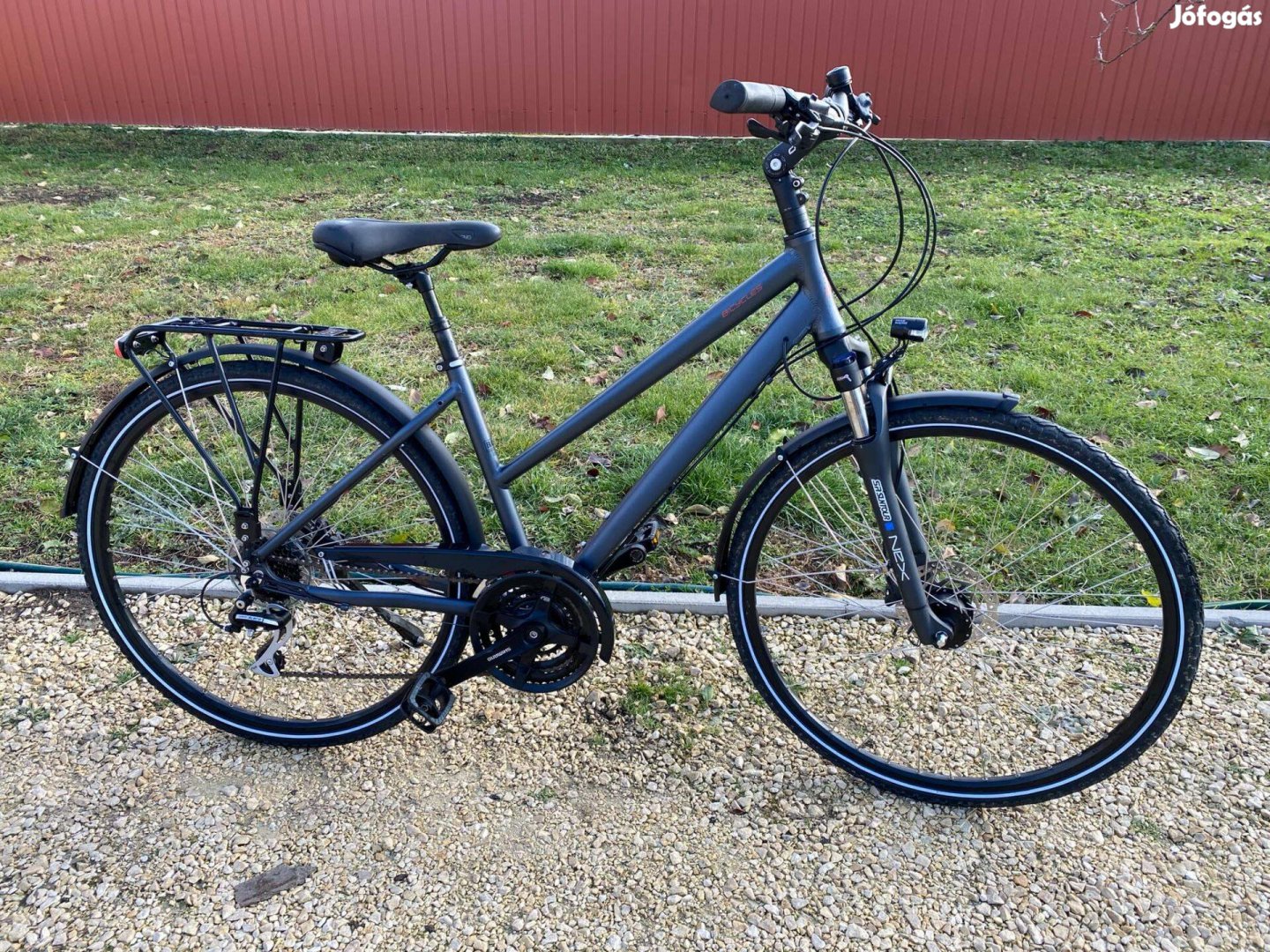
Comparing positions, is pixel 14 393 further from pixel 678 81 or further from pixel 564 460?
pixel 678 81

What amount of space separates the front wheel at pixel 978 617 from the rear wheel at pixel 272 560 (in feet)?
3.39

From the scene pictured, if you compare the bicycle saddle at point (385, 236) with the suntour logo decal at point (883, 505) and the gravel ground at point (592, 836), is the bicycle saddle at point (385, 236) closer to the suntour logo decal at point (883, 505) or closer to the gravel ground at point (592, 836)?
Answer: the suntour logo decal at point (883, 505)

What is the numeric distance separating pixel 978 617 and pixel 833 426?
0.69 metres

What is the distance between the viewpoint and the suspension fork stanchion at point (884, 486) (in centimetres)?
200

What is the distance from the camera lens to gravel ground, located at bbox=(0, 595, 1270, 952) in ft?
6.47

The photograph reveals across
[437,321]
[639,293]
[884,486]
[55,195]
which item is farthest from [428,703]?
[55,195]

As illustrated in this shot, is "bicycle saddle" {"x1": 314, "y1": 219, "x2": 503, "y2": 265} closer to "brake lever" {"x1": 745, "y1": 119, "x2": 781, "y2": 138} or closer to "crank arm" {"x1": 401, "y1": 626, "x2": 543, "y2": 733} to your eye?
"brake lever" {"x1": 745, "y1": 119, "x2": 781, "y2": 138}

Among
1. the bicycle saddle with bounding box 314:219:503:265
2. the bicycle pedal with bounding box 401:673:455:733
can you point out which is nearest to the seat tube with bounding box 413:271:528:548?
the bicycle saddle with bounding box 314:219:503:265

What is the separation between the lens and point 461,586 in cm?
231

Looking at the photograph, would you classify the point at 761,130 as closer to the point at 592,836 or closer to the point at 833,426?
the point at 833,426

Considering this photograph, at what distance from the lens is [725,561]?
227 centimetres

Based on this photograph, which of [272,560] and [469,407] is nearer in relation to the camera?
[469,407]

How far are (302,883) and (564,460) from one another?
202 cm

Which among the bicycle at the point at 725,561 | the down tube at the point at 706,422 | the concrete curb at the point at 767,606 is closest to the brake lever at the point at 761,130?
the bicycle at the point at 725,561
